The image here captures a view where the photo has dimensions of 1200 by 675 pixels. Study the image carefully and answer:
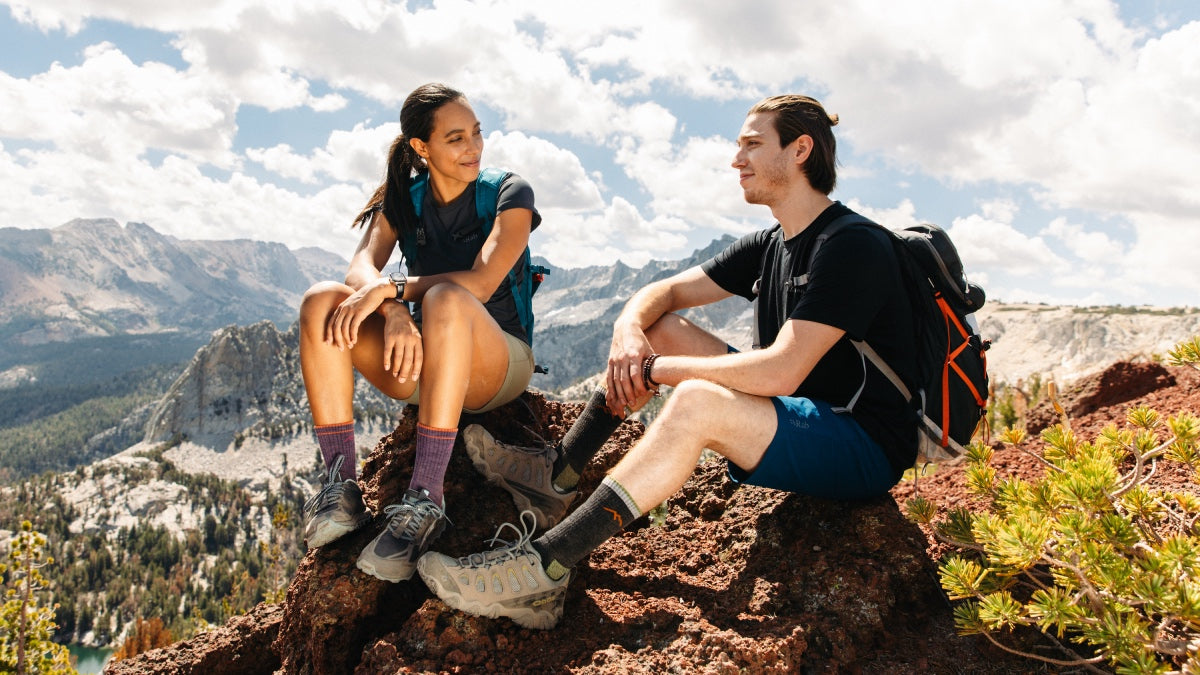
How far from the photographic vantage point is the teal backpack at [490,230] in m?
5.09

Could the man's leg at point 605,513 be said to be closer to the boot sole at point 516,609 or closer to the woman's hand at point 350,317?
the boot sole at point 516,609

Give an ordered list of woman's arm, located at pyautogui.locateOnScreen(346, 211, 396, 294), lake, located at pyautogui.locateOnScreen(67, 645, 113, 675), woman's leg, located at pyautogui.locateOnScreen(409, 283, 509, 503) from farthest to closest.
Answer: lake, located at pyautogui.locateOnScreen(67, 645, 113, 675) < woman's arm, located at pyautogui.locateOnScreen(346, 211, 396, 294) < woman's leg, located at pyautogui.locateOnScreen(409, 283, 509, 503)

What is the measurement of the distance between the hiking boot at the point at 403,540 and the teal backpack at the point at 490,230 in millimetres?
1759

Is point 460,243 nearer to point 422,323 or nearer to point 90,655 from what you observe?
point 422,323

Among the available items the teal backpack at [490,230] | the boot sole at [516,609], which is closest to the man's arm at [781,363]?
the boot sole at [516,609]

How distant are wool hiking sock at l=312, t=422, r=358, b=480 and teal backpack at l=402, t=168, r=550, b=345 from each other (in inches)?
63.1

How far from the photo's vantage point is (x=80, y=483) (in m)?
171

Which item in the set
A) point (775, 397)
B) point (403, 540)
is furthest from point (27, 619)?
point (775, 397)

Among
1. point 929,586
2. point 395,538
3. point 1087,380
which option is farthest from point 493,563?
point 1087,380

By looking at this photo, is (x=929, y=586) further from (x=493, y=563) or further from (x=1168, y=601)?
(x=493, y=563)

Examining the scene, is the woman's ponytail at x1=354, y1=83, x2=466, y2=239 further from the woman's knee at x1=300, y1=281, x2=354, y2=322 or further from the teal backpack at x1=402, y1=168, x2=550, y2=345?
the woman's knee at x1=300, y1=281, x2=354, y2=322

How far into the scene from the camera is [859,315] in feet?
11.7

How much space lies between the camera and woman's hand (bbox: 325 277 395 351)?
404 centimetres

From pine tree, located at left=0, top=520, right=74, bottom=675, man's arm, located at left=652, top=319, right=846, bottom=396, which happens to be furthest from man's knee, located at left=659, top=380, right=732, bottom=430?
pine tree, located at left=0, top=520, right=74, bottom=675
